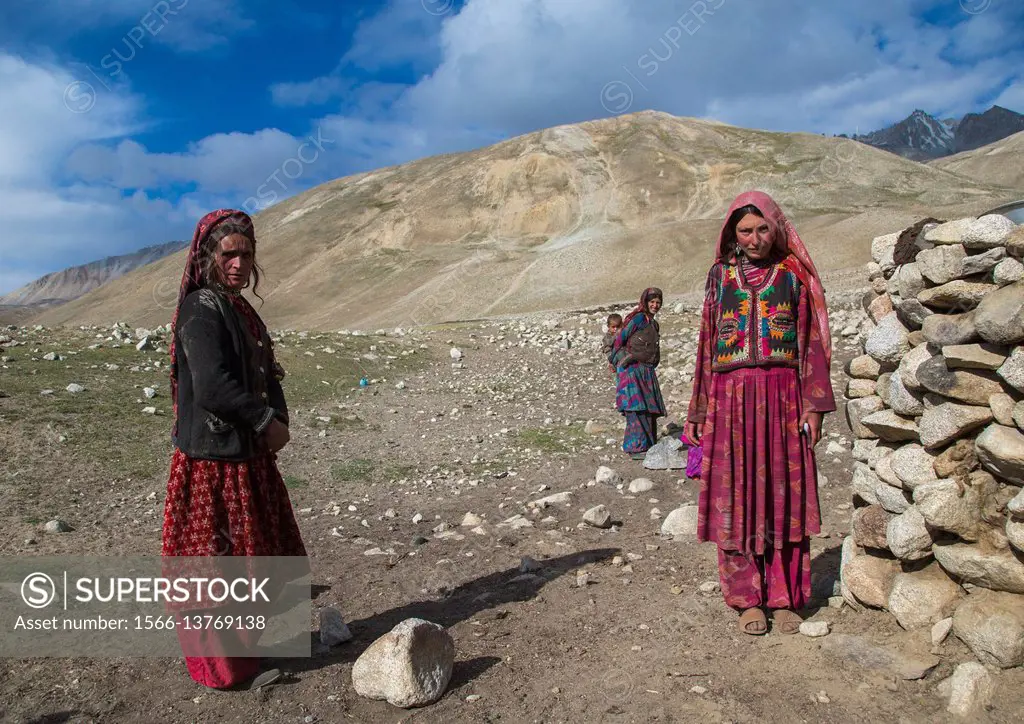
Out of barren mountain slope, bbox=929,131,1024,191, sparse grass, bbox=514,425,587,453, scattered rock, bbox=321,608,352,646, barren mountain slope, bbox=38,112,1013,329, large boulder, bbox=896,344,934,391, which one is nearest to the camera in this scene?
large boulder, bbox=896,344,934,391

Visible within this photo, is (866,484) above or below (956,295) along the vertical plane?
below

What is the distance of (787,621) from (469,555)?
81.5 inches

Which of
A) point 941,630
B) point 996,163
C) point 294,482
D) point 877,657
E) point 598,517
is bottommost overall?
point 877,657

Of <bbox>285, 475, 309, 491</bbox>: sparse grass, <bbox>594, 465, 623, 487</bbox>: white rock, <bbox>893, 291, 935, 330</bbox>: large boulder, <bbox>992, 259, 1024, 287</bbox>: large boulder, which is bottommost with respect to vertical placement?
<bbox>594, 465, 623, 487</bbox>: white rock

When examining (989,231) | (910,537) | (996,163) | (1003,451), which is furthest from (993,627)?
(996,163)

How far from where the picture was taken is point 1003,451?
8.94 feet

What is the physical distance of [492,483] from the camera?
6797 millimetres

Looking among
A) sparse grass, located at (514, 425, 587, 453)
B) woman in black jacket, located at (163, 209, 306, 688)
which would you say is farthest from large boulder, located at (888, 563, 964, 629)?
sparse grass, located at (514, 425, 587, 453)

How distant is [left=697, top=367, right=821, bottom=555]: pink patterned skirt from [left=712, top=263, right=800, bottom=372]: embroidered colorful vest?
0.06 metres

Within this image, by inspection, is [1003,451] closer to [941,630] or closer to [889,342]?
[941,630]

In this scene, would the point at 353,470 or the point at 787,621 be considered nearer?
the point at 787,621

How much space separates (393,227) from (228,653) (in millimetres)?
52876

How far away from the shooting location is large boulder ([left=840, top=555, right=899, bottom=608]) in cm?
329

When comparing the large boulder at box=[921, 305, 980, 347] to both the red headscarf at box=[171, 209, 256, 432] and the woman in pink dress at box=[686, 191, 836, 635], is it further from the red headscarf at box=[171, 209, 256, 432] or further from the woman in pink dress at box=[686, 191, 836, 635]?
the red headscarf at box=[171, 209, 256, 432]
